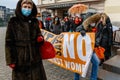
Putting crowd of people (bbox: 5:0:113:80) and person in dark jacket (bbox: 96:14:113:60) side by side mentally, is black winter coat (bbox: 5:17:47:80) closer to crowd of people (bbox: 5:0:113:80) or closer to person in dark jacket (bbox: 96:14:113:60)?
crowd of people (bbox: 5:0:113:80)

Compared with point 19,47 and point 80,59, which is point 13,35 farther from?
point 80,59

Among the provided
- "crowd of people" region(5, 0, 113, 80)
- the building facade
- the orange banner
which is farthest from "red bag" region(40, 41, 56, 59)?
the building facade

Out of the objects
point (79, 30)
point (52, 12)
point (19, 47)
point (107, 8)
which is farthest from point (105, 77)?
point (52, 12)

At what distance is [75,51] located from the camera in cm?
466

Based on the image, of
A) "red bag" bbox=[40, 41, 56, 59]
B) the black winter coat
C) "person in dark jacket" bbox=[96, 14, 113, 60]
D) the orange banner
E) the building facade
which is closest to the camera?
the black winter coat

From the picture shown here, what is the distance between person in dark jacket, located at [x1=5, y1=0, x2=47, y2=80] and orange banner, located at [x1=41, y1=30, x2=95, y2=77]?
138 centimetres

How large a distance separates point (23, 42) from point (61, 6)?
2155 cm

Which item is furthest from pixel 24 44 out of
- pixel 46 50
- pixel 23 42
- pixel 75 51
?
pixel 75 51

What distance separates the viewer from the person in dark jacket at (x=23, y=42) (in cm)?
315

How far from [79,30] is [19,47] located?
1809mm

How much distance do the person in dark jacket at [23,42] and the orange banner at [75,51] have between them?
138 cm

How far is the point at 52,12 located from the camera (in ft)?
89.4

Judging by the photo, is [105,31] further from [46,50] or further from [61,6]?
[61,6]

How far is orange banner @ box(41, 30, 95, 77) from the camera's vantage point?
4.39m
